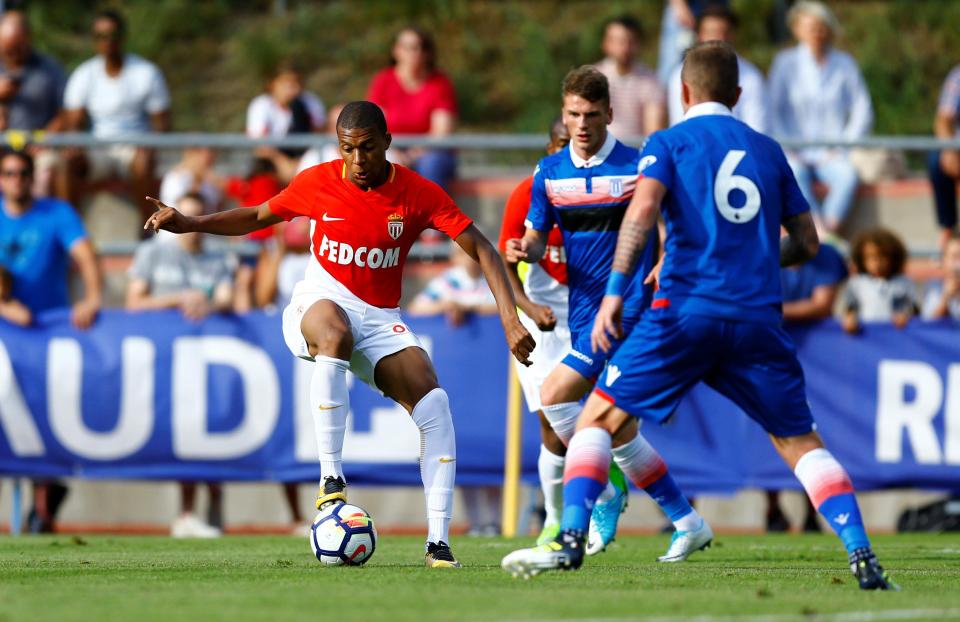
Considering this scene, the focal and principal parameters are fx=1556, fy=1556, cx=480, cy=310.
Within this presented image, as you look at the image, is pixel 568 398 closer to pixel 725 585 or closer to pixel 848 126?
pixel 725 585

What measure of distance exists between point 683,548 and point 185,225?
3.08m

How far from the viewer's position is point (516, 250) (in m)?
7.84

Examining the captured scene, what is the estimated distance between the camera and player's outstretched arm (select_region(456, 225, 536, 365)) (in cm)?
723

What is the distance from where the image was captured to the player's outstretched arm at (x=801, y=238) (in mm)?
6827

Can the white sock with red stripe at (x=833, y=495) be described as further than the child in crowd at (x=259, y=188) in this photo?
No

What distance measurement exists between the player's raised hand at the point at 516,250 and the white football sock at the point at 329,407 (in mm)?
995

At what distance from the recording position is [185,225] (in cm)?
777

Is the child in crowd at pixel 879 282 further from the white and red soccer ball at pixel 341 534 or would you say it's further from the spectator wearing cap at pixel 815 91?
the white and red soccer ball at pixel 341 534

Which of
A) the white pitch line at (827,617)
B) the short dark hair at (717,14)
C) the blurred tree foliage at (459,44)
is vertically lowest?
the white pitch line at (827,617)

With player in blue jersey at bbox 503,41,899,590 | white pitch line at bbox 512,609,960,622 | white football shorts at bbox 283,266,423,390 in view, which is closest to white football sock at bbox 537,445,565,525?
white football shorts at bbox 283,266,423,390

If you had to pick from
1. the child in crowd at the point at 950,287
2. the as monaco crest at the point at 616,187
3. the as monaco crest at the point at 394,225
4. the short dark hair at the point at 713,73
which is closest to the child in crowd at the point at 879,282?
the child in crowd at the point at 950,287

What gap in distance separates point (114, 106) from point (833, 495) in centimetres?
972

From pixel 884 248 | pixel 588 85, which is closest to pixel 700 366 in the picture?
pixel 588 85

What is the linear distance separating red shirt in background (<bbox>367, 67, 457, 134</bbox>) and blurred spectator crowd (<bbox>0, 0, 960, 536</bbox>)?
13 millimetres
